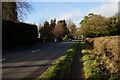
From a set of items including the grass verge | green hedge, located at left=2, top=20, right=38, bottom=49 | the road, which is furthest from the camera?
green hedge, located at left=2, top=20, right=38, bottom=49

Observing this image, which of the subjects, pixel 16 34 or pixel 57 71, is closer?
pixel 57 71

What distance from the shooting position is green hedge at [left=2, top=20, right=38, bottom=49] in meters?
17.0

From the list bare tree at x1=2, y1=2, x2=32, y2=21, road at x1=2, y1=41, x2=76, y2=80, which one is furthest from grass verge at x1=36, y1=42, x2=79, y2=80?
bare tree at x1=2, y1=2, x2=32, y2=21

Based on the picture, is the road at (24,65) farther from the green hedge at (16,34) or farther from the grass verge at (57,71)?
the green hedge at (16,34)

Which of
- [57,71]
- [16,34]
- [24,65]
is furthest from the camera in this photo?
[16,34]

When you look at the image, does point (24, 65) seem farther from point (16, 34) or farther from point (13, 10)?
point (16, 34)

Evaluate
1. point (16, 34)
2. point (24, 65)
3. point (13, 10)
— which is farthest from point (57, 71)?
point (16, 34)

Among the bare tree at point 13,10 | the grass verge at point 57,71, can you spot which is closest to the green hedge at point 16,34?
the bare tree at point 13,10

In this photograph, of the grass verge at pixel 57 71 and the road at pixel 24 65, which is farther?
the road at pixel 24 65

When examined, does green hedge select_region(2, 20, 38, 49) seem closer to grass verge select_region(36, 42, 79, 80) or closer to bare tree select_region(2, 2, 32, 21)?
bare tree select_region(2, 2, 32, 21)

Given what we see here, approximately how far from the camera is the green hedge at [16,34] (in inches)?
669

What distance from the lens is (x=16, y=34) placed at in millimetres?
19688

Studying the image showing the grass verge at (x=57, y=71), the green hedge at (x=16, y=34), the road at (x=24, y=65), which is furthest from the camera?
the green hedge at (x=16, y=34)

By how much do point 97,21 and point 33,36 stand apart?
15994 mm
